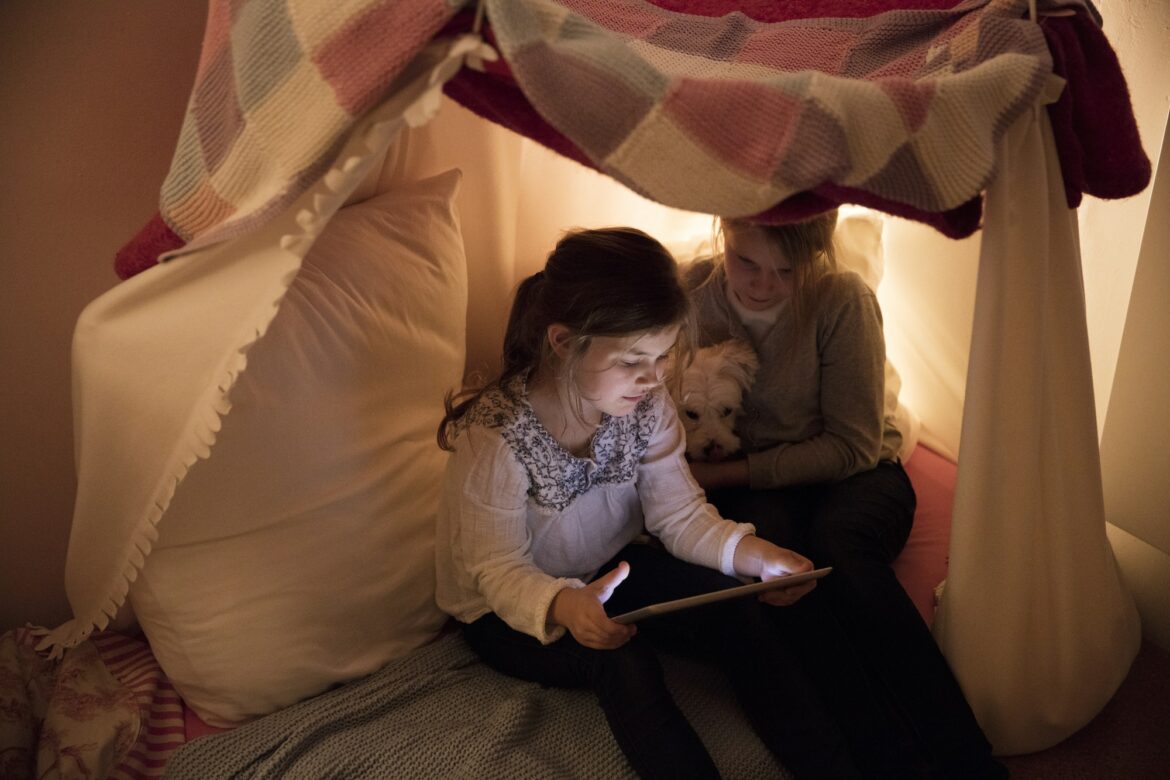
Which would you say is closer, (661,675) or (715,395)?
(661,675)

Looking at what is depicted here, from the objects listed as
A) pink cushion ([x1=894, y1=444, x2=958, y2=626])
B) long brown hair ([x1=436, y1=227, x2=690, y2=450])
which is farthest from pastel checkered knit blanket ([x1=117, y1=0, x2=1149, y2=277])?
pink cushion ([x1=894, y1=444, x2=958, y2=626])

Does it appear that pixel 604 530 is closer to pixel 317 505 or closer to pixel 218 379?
Result: pixel 317 505

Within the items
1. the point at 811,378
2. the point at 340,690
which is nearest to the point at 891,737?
the point at 811,378

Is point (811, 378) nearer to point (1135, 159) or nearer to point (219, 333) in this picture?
point (1135, 159)

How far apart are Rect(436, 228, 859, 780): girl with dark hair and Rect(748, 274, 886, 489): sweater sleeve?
0.22 metres

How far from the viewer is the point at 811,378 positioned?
1.38 metres

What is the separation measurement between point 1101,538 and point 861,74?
666 millimetres

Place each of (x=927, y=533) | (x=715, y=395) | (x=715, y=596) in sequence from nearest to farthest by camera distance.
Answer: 1. (x=715, y=596)
2. (x=715, y=395)
3. (x=927, y=533)

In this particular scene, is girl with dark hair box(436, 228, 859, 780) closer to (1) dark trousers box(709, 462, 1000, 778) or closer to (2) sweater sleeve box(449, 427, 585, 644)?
(2) sweater sleeve box(449, 427, 585, 644)

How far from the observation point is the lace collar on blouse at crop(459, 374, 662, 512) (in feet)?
3.54

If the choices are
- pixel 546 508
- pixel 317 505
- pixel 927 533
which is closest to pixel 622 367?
pixel 546 508

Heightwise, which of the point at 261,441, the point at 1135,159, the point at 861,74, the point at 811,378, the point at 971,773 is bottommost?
the point at 971,773

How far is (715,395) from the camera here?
1336mm

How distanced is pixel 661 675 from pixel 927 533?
0.61m
